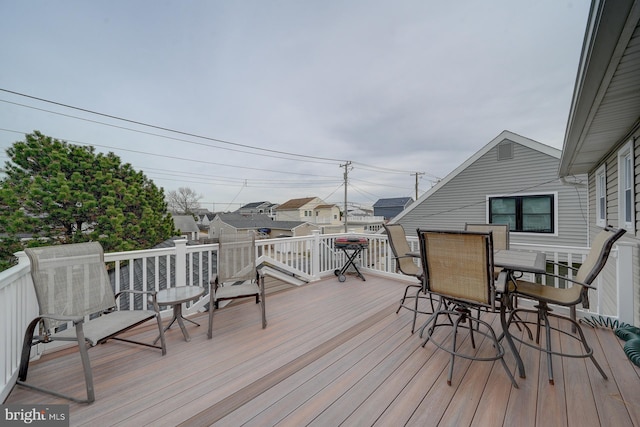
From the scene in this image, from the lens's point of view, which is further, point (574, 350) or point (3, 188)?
point (3, 188)

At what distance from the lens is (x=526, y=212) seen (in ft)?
22.5

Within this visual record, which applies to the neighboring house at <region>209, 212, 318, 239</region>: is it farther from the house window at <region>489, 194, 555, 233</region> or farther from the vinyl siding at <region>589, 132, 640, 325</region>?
the vinyl siding at <region>589, 132, 640, 325</region>

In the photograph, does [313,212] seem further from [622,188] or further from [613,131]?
[613,131]

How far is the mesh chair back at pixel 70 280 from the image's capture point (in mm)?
1891

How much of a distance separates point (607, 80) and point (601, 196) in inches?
172

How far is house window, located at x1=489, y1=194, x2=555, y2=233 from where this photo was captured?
6.59m

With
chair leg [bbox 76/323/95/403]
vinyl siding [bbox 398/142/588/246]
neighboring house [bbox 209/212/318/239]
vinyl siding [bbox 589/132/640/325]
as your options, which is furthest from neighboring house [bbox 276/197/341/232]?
chair leg [bbox 76/323/95/403]

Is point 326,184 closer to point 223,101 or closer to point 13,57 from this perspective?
point 223,101

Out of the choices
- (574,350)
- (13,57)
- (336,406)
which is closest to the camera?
(336,406)

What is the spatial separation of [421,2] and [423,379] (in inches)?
213

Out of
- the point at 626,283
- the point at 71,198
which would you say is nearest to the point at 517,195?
the point at 626,283

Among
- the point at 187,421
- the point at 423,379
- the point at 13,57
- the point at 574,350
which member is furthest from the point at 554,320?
the point at 13,57

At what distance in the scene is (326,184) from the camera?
2295 cm

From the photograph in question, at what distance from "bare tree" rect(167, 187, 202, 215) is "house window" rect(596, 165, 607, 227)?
23019 millimetres
